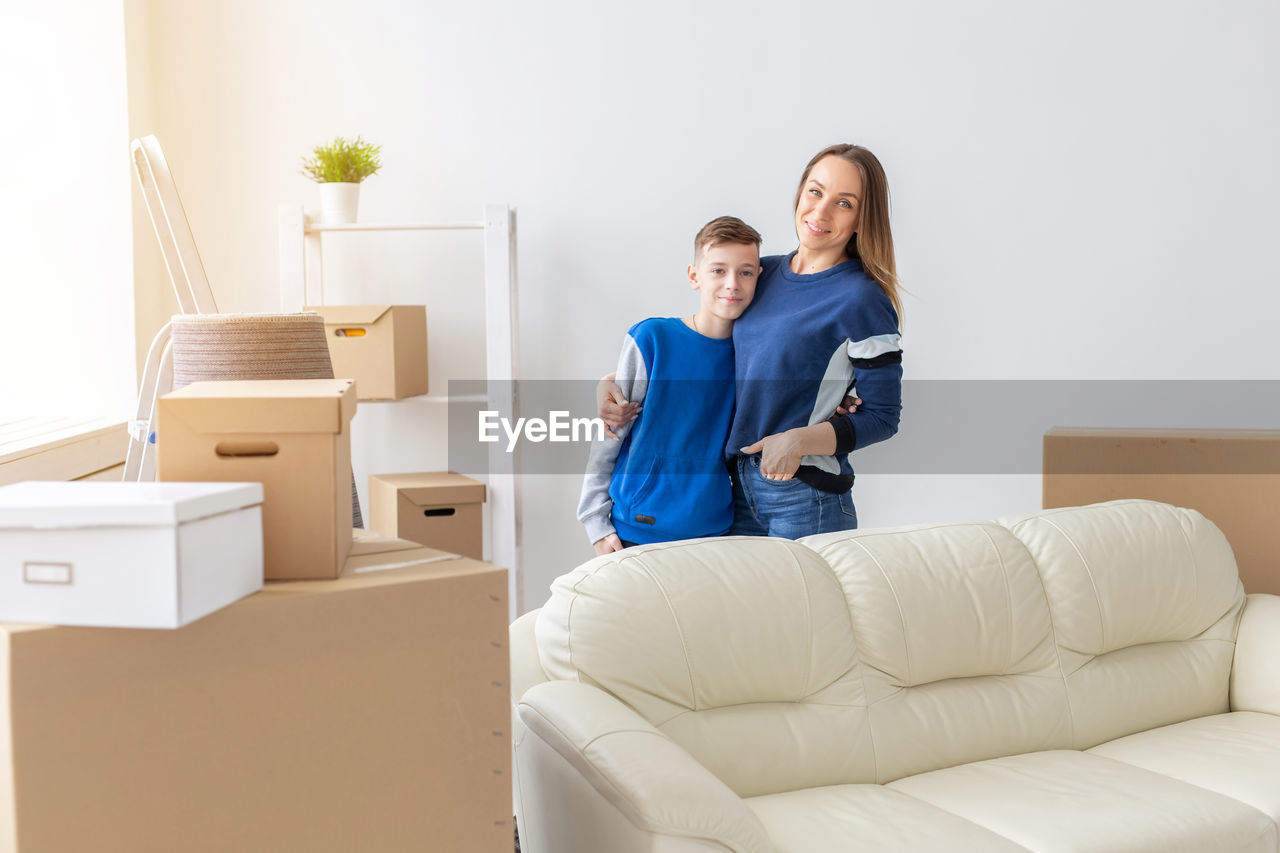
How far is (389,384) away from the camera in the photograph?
306 cm

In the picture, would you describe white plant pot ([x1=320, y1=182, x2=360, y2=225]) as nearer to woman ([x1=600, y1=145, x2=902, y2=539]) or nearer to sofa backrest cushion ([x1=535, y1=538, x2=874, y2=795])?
woman ([x1=600, y1=145, x2=902, y2=539])

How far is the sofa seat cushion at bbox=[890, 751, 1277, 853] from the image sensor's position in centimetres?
168

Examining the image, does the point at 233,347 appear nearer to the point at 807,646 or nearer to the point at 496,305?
the point at 807,646

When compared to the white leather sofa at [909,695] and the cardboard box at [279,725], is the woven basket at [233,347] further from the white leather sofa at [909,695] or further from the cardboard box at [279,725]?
the cardboard box at [279,725]

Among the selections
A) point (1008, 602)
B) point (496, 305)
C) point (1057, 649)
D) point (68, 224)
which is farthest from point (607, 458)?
point (68, 224)

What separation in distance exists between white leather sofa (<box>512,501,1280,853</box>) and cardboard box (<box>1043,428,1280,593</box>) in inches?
12.6

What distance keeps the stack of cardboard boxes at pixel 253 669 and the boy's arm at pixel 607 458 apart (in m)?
0.90

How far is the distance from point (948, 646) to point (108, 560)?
151 cm

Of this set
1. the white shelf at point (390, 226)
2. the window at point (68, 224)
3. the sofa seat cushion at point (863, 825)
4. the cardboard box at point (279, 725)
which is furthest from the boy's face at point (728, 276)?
the window at point (68, 224)

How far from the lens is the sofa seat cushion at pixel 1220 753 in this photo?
1.87 m

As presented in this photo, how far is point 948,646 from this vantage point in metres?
2.01

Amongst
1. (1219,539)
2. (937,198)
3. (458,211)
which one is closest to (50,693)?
(1219,539)

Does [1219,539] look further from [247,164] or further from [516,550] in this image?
[247,164]

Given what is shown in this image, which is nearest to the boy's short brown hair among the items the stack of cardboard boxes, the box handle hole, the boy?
the boy
